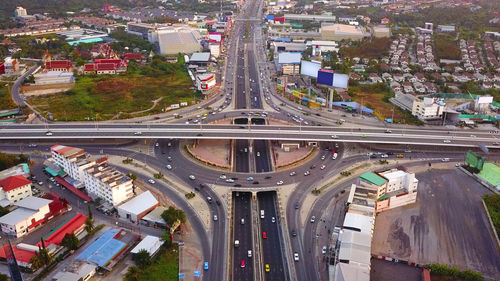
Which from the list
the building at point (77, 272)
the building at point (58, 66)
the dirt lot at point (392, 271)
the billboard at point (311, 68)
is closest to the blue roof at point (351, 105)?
the billboard at point (311, 68)

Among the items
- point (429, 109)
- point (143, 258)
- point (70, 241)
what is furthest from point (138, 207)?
point (429, 109)

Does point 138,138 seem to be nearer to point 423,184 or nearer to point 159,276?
point 159,276

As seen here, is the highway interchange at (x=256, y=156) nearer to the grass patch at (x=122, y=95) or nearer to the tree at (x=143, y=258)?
the tree at (x=143, y=258)

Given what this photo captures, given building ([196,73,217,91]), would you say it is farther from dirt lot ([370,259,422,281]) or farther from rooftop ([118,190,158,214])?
dirt lot ([370,259,422,281])

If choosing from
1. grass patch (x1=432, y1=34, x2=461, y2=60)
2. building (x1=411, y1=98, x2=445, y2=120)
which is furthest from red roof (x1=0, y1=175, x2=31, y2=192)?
grass patch (x1=432, y1=34, x2=461, y2=60)

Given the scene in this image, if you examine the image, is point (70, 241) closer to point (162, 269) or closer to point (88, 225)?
point (88, 225)
